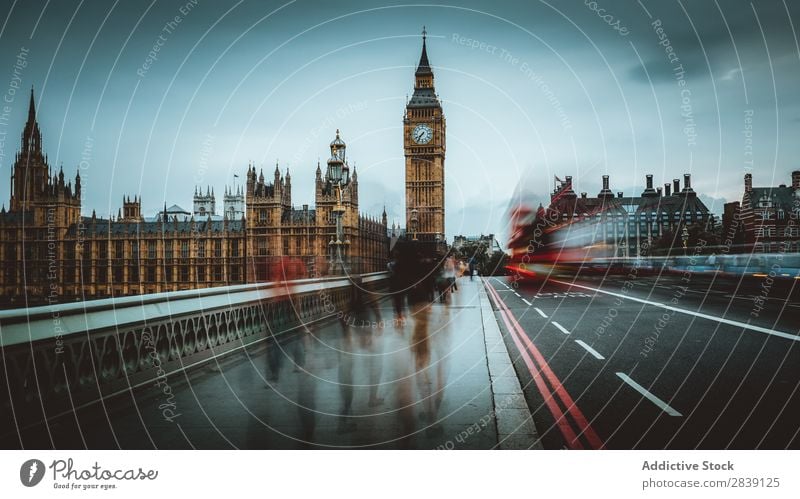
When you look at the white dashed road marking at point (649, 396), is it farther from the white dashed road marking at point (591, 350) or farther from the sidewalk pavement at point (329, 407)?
the sidewalk pavement at point (329, 407)

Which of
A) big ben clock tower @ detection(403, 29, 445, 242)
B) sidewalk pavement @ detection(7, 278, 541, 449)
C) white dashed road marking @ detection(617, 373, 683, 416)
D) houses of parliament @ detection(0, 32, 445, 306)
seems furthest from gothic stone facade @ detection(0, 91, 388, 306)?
white dashed road marking @ detection(617, 373, 683, 416)

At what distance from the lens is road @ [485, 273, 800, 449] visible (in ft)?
14.9

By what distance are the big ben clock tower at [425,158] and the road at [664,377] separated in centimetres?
7293

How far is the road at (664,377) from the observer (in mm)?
4527

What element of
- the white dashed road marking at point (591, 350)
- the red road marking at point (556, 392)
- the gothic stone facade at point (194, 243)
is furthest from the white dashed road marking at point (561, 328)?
the gothic stone facade at point (194, 243)

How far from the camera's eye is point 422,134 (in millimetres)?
90875

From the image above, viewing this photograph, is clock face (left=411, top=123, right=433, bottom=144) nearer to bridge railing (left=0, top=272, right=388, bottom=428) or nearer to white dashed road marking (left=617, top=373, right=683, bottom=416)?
bridge railing (left=0, top=272, right=388, bottom=428)

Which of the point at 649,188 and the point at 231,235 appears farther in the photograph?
the point at 649,188

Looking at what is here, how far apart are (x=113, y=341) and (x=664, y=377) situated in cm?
713

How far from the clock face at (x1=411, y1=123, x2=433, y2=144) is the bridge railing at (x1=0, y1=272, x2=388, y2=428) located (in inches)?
3249

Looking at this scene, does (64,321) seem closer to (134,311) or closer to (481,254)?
(134,311)

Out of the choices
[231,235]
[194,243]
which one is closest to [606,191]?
[231,235]

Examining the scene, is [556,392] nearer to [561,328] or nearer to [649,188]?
[561,328]
